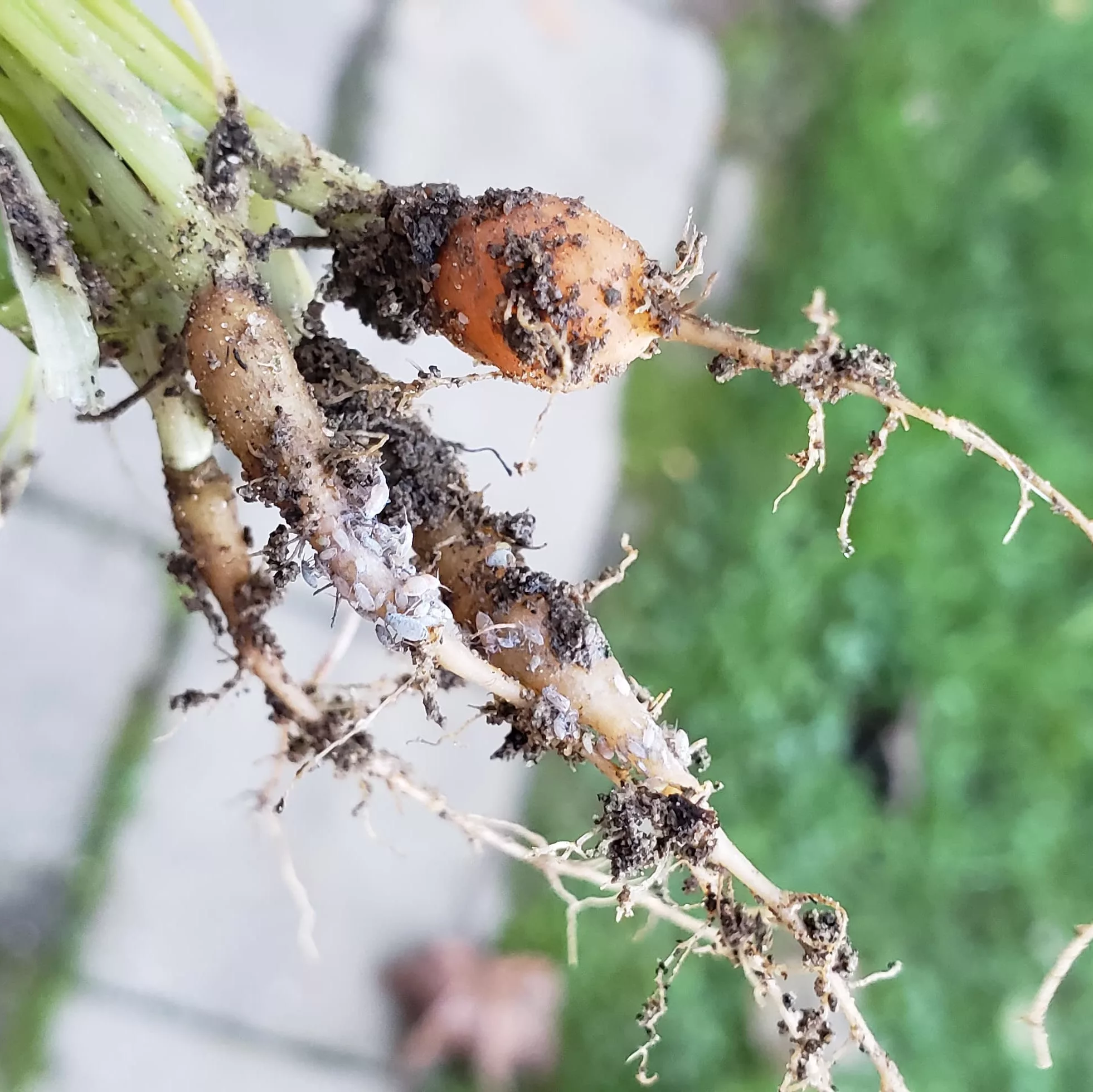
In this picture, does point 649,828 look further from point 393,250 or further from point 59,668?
point 59,668

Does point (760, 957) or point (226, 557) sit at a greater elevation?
point (226, 557)

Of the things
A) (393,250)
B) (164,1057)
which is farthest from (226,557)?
(164,1057)

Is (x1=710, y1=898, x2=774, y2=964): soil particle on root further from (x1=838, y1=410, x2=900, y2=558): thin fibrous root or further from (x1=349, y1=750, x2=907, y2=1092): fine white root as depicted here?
(x1=838, y1=410, x2=900, y2=558): thin fibrous root

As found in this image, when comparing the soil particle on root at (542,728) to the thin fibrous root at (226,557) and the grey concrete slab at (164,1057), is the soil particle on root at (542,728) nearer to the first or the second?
the thin fibrous root at (226,557)

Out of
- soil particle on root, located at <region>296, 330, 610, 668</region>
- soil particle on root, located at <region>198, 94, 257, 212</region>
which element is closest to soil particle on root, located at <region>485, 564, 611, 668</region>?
soil particle on root, located at <region>296, 330, 610, 668</region>

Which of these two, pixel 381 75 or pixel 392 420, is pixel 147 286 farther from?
pixel 381 75

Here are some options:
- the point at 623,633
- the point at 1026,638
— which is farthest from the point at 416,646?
the point at 1026,638
